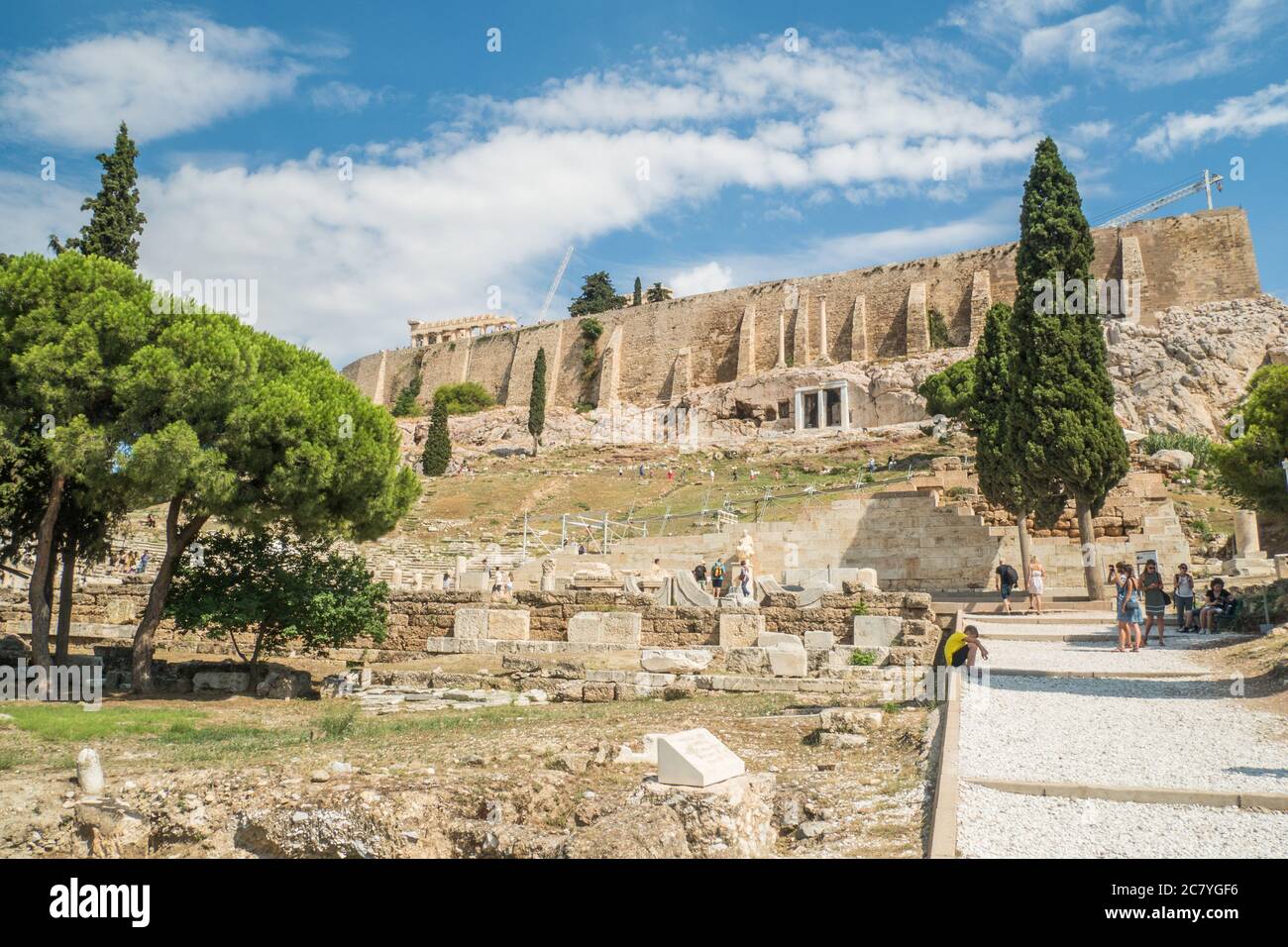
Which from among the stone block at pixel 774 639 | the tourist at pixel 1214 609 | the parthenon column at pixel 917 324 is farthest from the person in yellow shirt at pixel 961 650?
the parthenon column at pixel 917 324

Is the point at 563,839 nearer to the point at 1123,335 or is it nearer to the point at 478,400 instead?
the point at 1123,335

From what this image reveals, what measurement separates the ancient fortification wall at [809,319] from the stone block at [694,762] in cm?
5366

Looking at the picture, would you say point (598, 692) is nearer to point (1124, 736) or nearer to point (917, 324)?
point (1124, 736)

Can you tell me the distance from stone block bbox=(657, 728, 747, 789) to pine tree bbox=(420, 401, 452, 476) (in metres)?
48.5

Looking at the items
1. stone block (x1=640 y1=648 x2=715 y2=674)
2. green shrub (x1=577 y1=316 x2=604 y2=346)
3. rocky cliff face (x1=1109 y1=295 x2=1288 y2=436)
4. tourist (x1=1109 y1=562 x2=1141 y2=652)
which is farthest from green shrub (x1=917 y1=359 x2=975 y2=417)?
green shrub (x1=577 y1=316 x2=604 y2=346)

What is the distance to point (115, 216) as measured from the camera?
16.1 m

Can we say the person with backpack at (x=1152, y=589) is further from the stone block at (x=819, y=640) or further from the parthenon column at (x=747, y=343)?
the parthenon column at (x=747, y=343)

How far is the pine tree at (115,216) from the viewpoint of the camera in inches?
630

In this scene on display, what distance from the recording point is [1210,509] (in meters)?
26.7

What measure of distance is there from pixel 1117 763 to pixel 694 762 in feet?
10.1

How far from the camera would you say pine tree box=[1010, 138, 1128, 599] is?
19.1 meters

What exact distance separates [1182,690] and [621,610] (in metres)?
6.82

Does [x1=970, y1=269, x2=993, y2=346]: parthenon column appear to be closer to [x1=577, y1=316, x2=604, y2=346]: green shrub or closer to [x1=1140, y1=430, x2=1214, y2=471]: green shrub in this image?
[x1=1140, y1=430, x2=1214, y2=471]: green shrub

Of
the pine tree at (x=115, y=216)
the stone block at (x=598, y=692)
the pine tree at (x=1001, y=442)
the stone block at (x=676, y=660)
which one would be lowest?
the stone block at (x=598, y=692)
